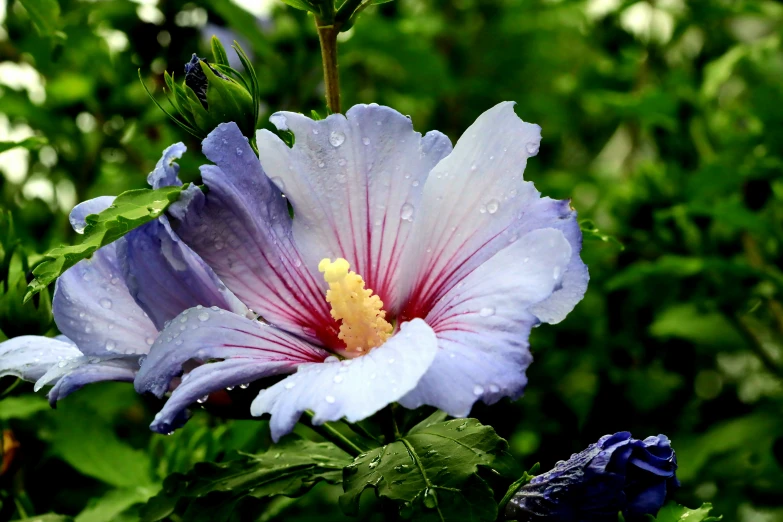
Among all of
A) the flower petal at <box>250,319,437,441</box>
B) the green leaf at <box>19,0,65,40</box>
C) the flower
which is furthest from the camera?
the green leaf at <box>19,0,65,40</box>

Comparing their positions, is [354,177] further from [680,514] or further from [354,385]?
[680,514]

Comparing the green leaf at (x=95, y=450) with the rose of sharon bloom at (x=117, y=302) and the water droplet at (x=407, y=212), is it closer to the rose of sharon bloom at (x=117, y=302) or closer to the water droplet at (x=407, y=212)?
the rose of sharon bloom at (x=117, y=302)

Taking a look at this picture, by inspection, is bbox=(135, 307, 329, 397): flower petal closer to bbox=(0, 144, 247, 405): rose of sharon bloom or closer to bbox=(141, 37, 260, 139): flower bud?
bbox=(0, 144, 247, 405): rose of sharon bloom

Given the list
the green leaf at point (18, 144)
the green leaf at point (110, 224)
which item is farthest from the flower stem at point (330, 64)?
the green leaf at point (18, 144)

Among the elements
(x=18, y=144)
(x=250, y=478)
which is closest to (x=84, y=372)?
(x=250, y=478)

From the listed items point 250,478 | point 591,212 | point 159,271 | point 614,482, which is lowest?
point 591,212

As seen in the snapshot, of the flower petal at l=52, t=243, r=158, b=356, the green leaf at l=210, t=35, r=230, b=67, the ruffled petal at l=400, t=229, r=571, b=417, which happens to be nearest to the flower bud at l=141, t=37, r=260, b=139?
the green leaf at l=210, t=35, r=230, b=67

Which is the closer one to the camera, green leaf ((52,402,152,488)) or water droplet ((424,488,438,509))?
water droplet ((424,488,438,509))
